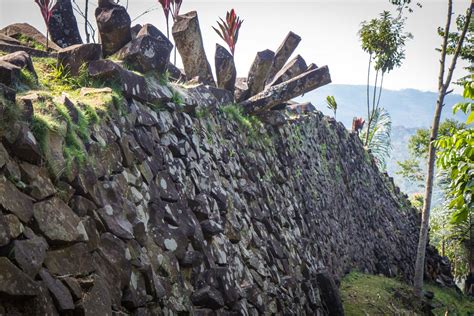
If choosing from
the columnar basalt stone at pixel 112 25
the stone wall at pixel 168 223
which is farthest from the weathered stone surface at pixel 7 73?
the columnar basalt stone at pixel 112 25

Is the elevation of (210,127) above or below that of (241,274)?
above

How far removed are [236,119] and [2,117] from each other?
243 inches

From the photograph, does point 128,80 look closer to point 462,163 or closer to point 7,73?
point 7,73

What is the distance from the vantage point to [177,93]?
24.3 ft

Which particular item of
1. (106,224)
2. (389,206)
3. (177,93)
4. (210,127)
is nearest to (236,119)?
(210,127)

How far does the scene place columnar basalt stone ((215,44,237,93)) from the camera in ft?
31.8

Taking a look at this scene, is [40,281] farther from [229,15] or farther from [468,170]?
[229,15]

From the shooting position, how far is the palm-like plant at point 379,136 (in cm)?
2883

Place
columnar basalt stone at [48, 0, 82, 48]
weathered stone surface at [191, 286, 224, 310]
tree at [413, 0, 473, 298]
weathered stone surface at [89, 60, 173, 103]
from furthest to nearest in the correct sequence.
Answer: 1. tree at [413, 0, 473, 298]
2. columnar basalt stone at [48, 0, 82, 48]
3. weathered stone surface at [89, 60, 173, 103]
4. weathered stone surface at [191, 286, 224, 310]

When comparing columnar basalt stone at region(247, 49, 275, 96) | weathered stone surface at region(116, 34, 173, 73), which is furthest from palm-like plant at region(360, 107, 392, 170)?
weathered stone surface at region(116, 34, 173, 73)

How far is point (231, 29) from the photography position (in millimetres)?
10508

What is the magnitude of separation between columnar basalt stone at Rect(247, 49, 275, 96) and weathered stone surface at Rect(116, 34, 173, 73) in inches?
140

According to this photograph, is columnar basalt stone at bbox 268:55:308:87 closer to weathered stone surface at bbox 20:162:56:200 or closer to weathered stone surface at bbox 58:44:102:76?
weathered stone surface at bbox 58:44:102:76

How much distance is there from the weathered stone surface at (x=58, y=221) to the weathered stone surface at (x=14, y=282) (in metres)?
0.51
